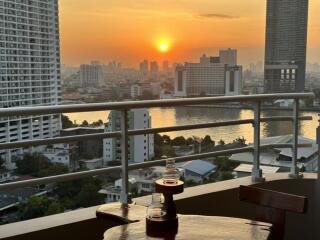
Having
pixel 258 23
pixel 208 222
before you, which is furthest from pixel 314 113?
pixel 208 222

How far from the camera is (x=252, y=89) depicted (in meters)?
4.28

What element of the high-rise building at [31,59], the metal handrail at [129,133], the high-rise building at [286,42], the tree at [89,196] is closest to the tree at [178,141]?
the metal handrail at [129,133]

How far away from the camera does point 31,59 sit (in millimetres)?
3867

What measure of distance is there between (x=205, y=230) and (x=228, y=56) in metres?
2.87

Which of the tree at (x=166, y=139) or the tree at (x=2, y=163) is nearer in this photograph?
the tree at (x=2, y=163)

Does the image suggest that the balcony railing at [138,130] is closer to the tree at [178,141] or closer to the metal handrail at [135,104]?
the metal handrail at [135,104]

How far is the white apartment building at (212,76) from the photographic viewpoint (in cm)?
415

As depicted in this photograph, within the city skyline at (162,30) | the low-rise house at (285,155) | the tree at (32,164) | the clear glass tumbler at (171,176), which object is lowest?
the low-rise house at (285,155)

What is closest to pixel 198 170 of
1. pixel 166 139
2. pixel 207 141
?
pixel 207 141

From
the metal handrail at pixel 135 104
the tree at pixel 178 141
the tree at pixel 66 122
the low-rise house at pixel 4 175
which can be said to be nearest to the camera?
the metal handrail at pixel 135 104

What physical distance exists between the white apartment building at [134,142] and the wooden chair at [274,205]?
4.07ft

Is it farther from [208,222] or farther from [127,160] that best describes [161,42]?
[208,222]

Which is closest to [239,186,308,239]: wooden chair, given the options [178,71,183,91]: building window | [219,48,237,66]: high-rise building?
[178,71,183,91]: building window

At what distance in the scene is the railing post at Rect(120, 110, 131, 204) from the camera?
10.8 ft
